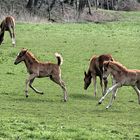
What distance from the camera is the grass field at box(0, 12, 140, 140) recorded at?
11539mm

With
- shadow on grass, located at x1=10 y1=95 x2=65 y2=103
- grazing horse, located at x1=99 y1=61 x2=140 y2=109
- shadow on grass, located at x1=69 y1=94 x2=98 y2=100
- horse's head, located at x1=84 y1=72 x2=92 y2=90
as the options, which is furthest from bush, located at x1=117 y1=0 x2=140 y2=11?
grazing horse, located at x1=99 y1=61 x2=140 y2=109

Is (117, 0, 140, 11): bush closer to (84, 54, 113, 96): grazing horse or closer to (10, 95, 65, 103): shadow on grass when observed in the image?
(84, 54, 113, 96): grazing horse

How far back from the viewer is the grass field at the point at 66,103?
11539 mm

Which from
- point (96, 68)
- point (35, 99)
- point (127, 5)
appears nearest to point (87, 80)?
point (96, 68)

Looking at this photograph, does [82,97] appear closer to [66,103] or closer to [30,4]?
[66,103]

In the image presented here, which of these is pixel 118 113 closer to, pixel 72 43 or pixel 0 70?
pixel 0 70

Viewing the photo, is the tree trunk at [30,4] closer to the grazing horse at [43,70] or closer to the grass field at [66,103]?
the grass field at [66,103]

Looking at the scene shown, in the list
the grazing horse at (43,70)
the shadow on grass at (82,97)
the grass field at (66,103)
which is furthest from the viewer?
the shadow on grass at (82,97)

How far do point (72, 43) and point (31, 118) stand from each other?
18.7 meters

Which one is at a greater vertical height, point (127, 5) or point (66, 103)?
point (127, 5)

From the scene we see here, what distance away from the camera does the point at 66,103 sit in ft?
53.0

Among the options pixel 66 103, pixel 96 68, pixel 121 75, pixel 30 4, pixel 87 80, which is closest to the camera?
pixel 121 75

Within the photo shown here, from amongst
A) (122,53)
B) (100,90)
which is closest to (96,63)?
(100,90)

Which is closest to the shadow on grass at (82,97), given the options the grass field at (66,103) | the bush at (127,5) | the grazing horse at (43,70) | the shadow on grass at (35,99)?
the grass field at (66,103)
